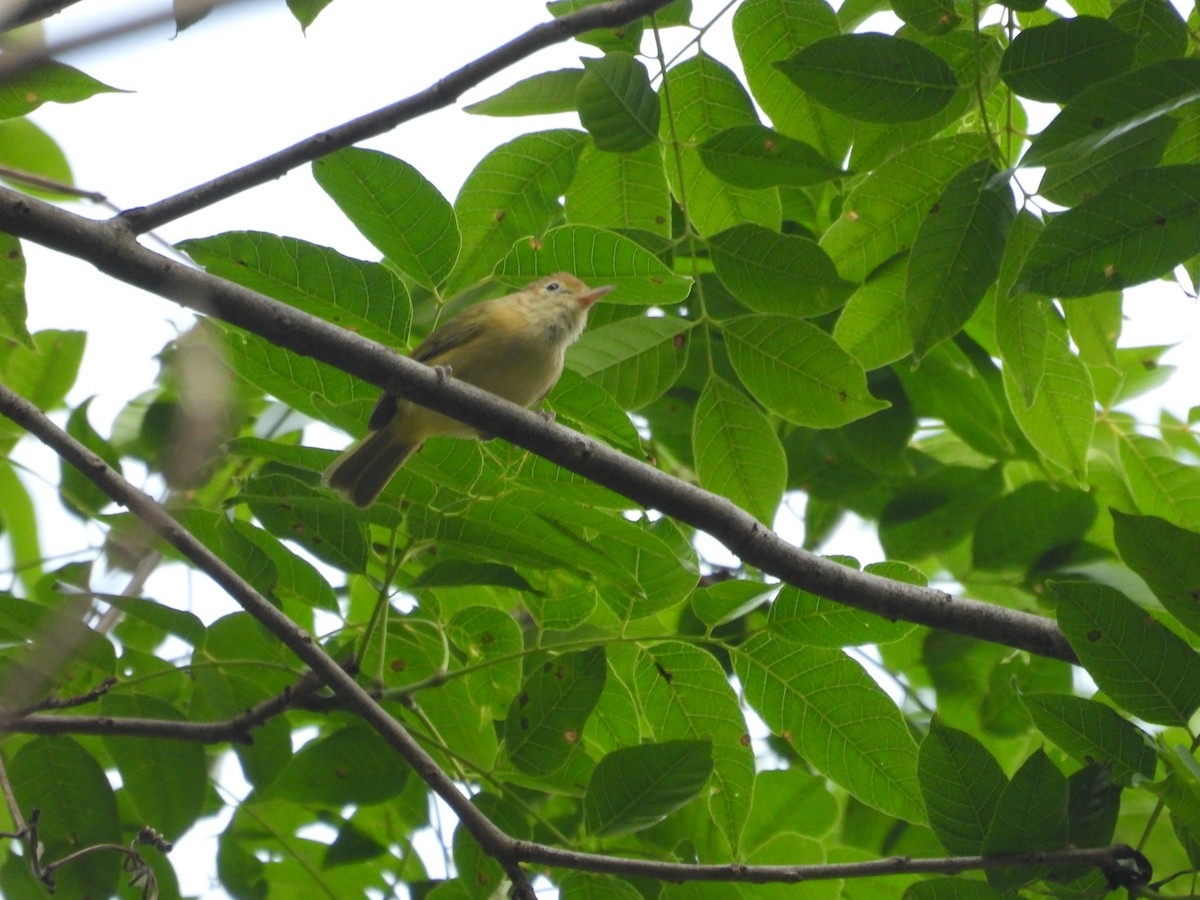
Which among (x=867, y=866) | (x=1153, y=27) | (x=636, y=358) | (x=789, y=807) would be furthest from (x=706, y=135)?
(x=867, y=866)

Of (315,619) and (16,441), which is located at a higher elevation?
(16,441)

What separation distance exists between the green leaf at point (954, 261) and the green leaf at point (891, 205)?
32 centimetres

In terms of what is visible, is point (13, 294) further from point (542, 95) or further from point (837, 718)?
point (837, 718)

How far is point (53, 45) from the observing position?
103cm

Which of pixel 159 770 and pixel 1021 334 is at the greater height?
pixel 1021 334

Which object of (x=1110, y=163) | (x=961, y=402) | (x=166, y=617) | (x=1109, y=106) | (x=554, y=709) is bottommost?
(x=554, y=709)

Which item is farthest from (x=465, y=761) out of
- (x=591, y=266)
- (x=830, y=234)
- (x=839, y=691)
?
(x=830, y=234)

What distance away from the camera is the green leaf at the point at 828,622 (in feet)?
8.56

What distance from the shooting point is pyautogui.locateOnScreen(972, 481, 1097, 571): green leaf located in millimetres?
3605

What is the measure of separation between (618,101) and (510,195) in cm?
48

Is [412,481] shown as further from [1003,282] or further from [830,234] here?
[1003,282]

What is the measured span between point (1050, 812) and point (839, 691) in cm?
70

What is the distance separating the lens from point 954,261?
2662 millimetres

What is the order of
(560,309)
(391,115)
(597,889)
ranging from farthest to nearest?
(560,309), (597,889), (391,115)
